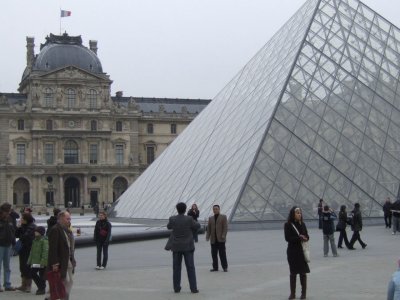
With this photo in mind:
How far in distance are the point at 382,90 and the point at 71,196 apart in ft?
179

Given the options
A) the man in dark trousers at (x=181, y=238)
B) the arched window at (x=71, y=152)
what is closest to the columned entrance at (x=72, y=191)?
the arched window at (x=71, y=152)

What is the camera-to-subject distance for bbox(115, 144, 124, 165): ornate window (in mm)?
77750

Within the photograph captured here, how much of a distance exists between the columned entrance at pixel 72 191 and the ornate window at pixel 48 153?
2693 mm

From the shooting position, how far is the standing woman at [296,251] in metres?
8.84

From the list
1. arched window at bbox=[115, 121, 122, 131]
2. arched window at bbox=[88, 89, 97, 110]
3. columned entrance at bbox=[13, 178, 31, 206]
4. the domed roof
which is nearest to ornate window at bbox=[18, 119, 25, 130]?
columned entrance at bbox=[13, 178, 31, 206]

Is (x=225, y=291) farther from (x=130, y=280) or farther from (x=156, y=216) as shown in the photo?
(x=156, y=216)

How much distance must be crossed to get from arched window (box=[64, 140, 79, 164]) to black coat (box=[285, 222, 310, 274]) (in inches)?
2683

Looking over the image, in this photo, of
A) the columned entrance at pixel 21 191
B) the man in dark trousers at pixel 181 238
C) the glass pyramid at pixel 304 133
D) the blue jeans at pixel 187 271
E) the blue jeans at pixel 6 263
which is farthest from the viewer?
the columned entrance at pixel 21 191

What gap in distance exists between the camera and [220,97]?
A: 3103cm

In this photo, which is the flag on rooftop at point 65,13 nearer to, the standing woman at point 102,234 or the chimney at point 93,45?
the chimney at point 93,45

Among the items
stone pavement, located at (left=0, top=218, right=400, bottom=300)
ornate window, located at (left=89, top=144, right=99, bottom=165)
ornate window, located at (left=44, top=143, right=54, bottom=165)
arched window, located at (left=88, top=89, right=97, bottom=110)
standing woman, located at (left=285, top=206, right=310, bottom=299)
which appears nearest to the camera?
standing woman, located at (left=285, top=206, right=310, bottom=299)

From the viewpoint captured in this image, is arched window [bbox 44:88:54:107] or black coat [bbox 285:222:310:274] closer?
black coat [bbox 285:222:310:274]

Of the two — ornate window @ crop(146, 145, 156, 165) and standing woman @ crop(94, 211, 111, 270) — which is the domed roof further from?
standing woman @ crop(94, 211, 111, 270)

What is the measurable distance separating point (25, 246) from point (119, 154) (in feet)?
222
